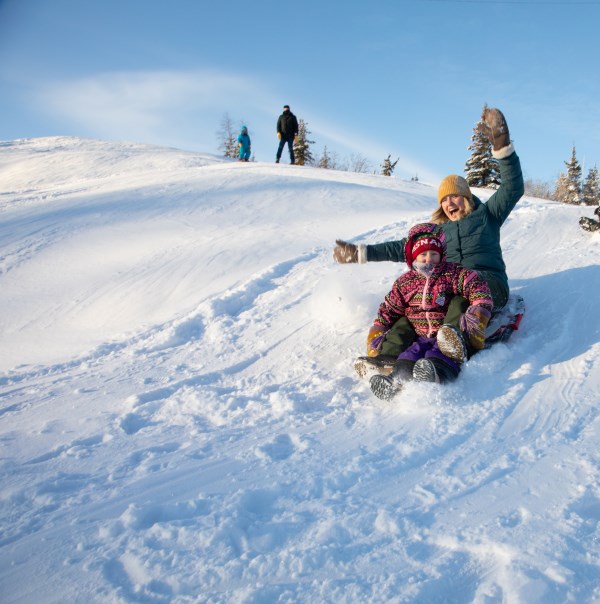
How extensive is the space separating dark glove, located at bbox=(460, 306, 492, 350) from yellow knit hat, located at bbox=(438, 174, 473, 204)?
130cm

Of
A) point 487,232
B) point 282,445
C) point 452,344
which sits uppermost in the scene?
Result: point 487,232

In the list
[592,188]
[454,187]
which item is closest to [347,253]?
[454,187]

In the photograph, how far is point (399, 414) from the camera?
2389 millimetres

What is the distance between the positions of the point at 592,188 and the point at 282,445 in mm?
38786

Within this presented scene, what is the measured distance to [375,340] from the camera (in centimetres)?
304

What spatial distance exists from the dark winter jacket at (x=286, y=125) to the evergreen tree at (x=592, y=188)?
83.5 ft

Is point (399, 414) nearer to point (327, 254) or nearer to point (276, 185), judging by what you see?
point (327, 254)

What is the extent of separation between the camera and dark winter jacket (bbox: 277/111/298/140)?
13312 millimetres

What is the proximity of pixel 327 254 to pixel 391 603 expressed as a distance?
4500 mm

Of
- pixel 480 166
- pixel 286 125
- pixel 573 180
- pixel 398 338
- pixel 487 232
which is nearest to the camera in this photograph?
pixel 398 338

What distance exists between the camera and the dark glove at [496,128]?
3094 mm

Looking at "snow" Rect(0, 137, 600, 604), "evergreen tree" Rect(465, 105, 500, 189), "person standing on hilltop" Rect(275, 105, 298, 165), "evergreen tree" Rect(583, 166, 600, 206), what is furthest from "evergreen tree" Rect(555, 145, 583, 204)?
"snow" Rect(0, 137, 600, 604)

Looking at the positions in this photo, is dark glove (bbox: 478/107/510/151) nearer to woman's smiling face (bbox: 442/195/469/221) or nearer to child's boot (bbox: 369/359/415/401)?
woman's smiling face (bbox: 442/195/469/221)

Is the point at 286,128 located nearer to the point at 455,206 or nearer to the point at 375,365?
the point at 455,206
